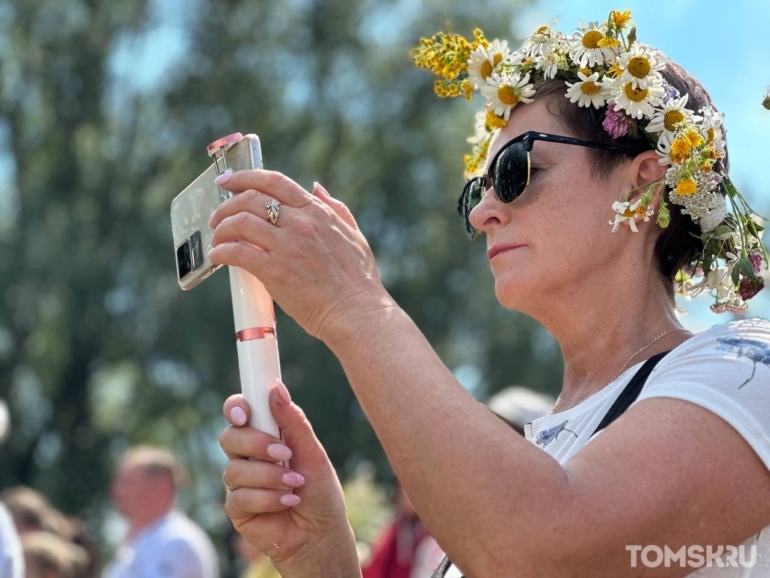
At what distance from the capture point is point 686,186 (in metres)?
2.22

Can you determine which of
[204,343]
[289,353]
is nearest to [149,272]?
[204,343]

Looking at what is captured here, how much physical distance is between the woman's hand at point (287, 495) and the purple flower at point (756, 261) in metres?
1.03

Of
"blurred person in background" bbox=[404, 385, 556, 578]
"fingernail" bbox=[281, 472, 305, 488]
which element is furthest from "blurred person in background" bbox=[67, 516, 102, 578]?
"fingernail" bbox=[281, 472, 305, 488]

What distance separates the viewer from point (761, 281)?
235cm

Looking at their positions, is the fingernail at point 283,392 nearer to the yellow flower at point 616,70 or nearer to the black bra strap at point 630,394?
the black bra strap at point 630,394

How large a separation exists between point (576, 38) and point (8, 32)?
1742 centimetres

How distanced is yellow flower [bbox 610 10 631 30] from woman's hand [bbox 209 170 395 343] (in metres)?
0.97

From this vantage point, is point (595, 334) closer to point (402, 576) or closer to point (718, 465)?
point (718, 465)

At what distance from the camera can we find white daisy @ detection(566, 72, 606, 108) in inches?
90.7

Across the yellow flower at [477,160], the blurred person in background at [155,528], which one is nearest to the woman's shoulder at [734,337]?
the yellow flower at [477,160]

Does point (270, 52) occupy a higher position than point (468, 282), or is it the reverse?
point (270, 52)

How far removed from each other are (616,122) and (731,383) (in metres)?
0.78

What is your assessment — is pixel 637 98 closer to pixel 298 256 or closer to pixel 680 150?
pixel 680 150

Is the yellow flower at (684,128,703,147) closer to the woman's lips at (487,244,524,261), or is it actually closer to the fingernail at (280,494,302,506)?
the woman's lips at (487,244,524,261)
